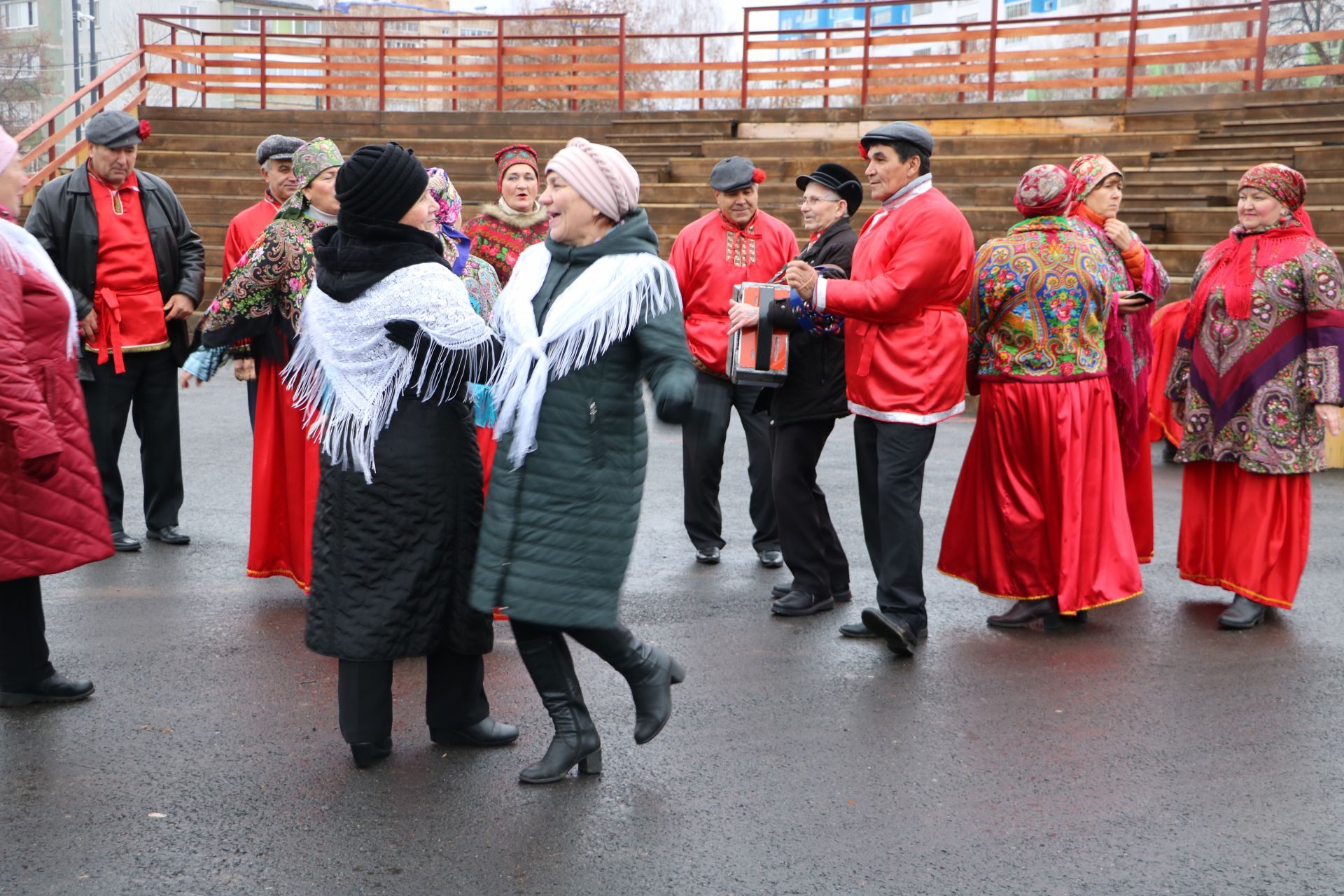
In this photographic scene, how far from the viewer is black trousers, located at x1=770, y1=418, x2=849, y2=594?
5.91 meters

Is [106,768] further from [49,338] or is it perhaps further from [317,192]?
[317,192]

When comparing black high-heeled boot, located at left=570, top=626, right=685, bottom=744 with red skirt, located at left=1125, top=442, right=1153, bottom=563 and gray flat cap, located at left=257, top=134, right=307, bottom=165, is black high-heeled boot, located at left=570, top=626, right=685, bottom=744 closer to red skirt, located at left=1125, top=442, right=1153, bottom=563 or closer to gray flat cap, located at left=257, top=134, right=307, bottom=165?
red skirt, located at left=1125, top=442, right=1153, bottom=563

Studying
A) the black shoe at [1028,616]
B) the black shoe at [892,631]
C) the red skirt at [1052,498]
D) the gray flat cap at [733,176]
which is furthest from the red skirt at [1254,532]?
the gray flat cap at [733,176]

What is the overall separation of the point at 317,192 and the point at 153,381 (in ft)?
7.07

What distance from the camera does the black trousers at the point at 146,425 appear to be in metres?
6.92

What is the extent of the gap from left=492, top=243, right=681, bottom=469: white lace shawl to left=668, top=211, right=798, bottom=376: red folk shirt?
296cm

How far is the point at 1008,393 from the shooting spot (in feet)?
18.3

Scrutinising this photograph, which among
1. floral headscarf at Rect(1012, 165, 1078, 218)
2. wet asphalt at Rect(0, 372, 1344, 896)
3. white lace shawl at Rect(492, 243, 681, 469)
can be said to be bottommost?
wet asphalt at Rect(0, 372, 1344, 896)

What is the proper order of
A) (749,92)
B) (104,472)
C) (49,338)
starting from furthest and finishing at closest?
(749,92) < (104,472) < (49,338)

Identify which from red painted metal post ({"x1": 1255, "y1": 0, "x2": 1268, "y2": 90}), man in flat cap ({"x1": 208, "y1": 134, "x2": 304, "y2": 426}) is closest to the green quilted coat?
man in flat cap ({"x1": 208, "y1": 134, "x2": 304, "y2": 426})

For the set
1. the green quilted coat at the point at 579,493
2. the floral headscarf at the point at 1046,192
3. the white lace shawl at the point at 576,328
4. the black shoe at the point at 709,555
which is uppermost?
the floral headscarf at the point at 1046,192

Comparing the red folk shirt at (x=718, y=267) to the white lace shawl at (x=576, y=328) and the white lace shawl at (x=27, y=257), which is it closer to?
the white lace shawl at (x=576, y=328)

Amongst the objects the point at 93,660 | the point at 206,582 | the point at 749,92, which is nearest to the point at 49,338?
the point at 93,660

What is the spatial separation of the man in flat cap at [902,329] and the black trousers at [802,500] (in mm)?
580
